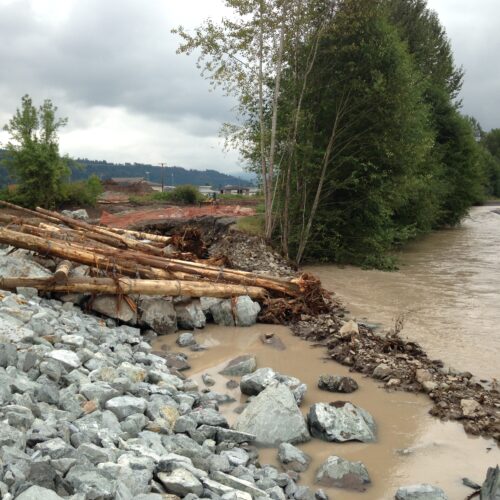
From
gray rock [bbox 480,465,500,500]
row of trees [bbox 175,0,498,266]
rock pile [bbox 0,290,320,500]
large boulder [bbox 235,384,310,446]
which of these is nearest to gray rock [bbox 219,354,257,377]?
rock pile [bbox 0,290,320,500]

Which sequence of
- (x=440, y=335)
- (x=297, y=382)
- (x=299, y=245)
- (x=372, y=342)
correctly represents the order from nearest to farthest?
(x=297, y=382) → (x=372, y=342) → (x=440, y=335) → (x=299, y=245)

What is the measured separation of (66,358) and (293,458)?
8.07 feet

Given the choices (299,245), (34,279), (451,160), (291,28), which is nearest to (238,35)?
(291,28)

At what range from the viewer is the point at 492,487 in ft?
12.4

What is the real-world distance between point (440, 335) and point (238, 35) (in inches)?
436

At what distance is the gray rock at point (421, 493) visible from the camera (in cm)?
385

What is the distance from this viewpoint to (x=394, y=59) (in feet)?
52.5

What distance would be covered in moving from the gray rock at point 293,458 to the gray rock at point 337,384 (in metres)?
1.57

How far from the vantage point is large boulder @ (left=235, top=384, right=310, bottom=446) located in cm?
478

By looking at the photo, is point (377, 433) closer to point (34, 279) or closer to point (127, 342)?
point (127, 342)

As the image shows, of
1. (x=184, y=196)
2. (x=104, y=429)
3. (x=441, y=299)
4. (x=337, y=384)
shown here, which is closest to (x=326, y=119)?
(x=441, y=299)

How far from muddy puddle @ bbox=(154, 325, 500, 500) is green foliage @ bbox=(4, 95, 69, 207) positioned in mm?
23286

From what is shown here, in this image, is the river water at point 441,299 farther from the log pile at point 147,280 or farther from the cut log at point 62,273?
the cut log at point 62,273

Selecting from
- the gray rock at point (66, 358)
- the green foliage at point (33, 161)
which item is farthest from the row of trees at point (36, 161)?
the gray rock at point (66, 358)
